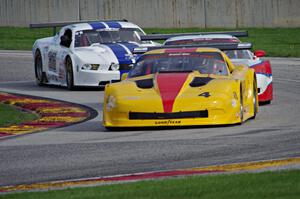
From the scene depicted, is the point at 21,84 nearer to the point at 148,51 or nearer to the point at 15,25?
the point at 148,51

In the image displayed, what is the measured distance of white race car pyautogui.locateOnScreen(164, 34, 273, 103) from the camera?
18.4m

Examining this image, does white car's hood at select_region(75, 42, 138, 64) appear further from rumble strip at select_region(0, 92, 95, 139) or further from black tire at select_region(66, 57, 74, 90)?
rumble strip at select_region(0, 92, 95, 139)

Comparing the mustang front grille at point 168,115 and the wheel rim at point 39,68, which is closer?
the mustang front grille at point 168,115

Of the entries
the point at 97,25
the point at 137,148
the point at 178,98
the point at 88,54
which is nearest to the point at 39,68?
the point at 97,25

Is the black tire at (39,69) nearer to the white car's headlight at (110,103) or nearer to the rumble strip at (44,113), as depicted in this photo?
the rumble strip at (44,113)

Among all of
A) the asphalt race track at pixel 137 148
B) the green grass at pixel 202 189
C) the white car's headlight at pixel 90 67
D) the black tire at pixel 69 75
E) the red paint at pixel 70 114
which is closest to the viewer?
the green grass at pixel 202 189

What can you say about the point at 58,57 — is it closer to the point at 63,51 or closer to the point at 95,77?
the point at 63,51

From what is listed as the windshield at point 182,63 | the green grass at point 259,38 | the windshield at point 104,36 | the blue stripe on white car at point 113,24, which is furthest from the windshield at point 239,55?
the green grass at point 259,38

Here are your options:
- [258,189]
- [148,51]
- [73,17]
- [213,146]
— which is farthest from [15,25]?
[258,189]

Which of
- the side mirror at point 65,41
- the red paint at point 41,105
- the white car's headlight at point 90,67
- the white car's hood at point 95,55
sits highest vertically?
the side mirror at point 65,41

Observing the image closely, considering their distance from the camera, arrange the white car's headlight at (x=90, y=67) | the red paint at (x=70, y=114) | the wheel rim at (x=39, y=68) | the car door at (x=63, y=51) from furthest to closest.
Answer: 1. the wheel rim at (x=39, y=68)
2. the car door at (x=63, y=51)
3. the white car's headlight at (x=90, y=67)
4. the red paint at (x=70, y=114)

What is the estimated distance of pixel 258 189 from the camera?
9.01 metres

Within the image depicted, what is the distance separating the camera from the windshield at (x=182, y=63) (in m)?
15.7

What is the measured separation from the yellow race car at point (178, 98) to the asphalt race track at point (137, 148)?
0.17 meters
